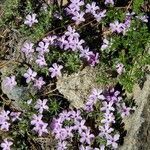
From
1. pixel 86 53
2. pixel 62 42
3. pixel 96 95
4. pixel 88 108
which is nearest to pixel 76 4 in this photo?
pixel 62 42

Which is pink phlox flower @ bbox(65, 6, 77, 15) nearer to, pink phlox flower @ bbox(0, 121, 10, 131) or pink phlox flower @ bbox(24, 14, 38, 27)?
pink phlox flower @ bbox(24, 14, 38, 27)

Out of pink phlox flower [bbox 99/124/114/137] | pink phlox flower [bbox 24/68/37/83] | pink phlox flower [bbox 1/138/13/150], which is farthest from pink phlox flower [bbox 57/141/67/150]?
pink phlox flower [bbox 24/68/37/83]

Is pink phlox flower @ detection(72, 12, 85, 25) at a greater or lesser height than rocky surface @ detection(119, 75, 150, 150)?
greater

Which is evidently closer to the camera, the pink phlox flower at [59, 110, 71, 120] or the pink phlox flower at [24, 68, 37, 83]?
the pink phlox flower at [59, 110, 71, 120]

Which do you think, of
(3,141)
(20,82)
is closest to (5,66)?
(20,82)

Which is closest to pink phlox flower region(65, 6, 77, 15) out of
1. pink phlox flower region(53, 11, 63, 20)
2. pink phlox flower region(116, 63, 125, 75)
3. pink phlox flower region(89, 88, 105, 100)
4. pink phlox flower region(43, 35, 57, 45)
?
pink phlox flower region(53, 11, 63, 20)

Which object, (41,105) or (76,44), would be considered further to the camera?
(76,44)

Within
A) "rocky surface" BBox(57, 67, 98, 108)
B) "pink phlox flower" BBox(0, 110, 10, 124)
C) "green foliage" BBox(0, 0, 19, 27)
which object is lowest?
"pink phlox flower" BBox(0, 110, 10, 124)

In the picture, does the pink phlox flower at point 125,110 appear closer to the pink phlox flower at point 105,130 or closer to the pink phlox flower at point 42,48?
the pink phlox flower at point 105,130

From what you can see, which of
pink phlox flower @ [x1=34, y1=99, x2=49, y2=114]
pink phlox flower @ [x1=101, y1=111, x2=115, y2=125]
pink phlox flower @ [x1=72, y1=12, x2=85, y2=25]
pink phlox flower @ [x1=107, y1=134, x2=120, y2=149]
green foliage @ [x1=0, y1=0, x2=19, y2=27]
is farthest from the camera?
green foliage @ [x1=0, y1=0, x2=19, y2=27]

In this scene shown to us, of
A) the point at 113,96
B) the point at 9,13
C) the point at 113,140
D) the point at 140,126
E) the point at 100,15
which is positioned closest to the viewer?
the point at 140,126

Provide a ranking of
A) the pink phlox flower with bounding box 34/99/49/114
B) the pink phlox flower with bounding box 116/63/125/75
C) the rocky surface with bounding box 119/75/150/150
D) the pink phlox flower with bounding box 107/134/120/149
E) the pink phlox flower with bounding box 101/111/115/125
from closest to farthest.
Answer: the rocky surface with bounding box 119/75/150/150 < the pink phlox flower with bounding box 107/134/120/149 < the pink phlox flower with bounding box 101/111/115/125 < the pink phlox flower with bounding box 34/99/49/114 < the pink phlox flower with bounding box 116/63/125/75

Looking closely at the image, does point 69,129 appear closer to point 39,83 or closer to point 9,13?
point 39,83
